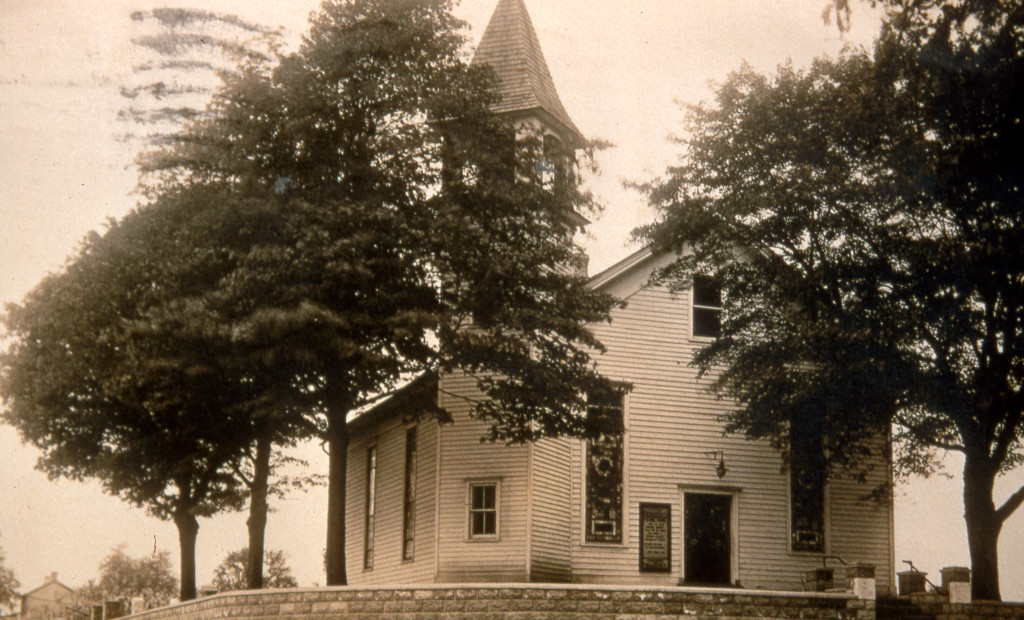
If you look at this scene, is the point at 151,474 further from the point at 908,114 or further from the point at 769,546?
the point at 908,114

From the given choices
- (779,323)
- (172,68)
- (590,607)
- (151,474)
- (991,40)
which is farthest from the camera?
(151,474)

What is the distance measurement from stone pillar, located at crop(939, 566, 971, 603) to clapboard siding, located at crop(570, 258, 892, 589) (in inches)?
188

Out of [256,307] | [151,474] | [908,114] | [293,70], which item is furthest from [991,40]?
[151,474]

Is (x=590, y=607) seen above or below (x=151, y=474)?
below

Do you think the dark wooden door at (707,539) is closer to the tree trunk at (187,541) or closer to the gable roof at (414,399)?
the gable roof at (414,399)

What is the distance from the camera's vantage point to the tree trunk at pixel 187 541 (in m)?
33.2

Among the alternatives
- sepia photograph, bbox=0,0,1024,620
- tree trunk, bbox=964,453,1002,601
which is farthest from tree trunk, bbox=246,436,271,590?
tree trunk, bbox=964,453,1002,601

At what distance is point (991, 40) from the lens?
23797mm

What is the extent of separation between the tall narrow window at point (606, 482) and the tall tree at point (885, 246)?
8.62 feet

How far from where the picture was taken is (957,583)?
22281mm

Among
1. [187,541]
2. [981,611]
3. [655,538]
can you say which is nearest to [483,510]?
[655,538]

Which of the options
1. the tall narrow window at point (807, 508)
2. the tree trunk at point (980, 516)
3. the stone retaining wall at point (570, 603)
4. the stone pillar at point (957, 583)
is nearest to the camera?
the stone retaining wall at point (570, 603)

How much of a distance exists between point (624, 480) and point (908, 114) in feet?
32.5

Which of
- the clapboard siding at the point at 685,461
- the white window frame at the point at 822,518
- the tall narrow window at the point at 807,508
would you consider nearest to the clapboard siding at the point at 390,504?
the clapboard siding at the point at 685,461
